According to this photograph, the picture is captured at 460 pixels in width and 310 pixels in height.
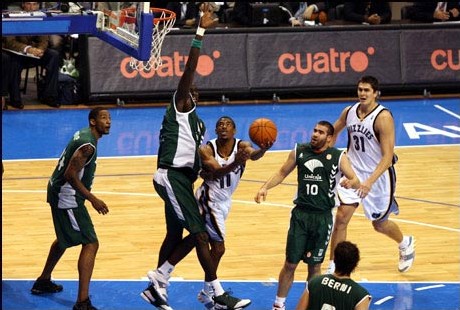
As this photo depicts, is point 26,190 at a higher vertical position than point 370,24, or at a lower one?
lower

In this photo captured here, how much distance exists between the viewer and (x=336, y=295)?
275 inches

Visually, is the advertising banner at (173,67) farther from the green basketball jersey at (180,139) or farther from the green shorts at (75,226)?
the green basketball jersey at (180,139)

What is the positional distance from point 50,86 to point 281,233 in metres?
8.21

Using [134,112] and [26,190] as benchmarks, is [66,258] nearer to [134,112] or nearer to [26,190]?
[26,190]

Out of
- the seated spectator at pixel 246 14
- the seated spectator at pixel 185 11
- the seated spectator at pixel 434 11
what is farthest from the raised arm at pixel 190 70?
the seated spectator at pixel 434 11

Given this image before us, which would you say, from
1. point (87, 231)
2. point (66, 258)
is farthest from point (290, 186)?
point (87, 231)

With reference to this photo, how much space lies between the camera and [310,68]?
778 inches

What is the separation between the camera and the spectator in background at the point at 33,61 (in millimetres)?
18281

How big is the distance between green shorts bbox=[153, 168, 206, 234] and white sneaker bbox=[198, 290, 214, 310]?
0.62 metres

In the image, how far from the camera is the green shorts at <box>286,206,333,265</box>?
29.7 ft

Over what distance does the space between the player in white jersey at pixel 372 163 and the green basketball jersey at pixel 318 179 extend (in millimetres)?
778

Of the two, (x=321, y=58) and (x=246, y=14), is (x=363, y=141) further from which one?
(x=246, y=14)

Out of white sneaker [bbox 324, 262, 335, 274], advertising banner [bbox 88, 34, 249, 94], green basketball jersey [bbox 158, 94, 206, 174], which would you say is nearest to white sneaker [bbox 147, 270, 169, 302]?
green basketball jersey [bbox 158, 94, 206, 174]

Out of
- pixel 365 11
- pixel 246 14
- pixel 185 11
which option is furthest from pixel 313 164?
pixel 365 11
